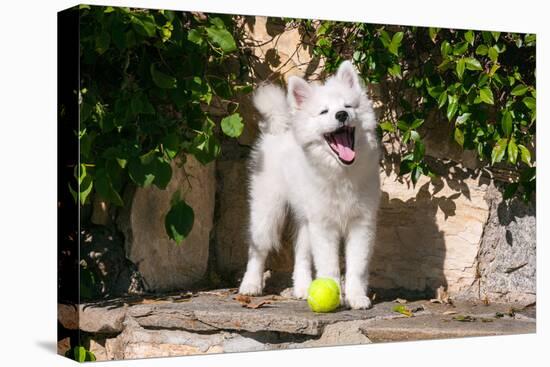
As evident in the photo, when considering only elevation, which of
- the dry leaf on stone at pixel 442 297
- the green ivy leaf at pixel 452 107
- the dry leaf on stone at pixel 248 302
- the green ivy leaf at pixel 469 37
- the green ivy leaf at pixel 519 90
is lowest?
the dry leaf on stone at pixel 442 297

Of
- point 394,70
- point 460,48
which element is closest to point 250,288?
point 394,70

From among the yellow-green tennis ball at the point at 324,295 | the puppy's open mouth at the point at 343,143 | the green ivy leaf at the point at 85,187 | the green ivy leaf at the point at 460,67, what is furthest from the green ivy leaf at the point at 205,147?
the green ivy leaf at the point at 460,67

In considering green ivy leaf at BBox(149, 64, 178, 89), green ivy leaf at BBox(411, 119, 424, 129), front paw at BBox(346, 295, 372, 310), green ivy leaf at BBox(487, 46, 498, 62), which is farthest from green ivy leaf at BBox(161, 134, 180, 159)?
green ivy leaf at BBox(487, 46, 498, 62)

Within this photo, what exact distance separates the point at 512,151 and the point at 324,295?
1.49 metres

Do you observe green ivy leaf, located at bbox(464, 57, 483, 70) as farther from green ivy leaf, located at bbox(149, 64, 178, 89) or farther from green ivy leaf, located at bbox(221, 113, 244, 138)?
green ivy leaf, located at bbox(149, 64, 178, 89)

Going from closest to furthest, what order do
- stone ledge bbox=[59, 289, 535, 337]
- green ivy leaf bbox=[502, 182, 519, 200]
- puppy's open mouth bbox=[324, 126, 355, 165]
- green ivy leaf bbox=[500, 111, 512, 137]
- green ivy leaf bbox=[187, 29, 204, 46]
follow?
stone ledge bbox=[59, 289, 535, 337]
green ivy leaf bbox=[187, 29, 204, 46]
puppy's open mouth bbox=[324, 126, 355, 165]
green ivy leaf bbox=[500, 111, 512, 137]
green ivy leaf bbox=[502, 182, 519, 200]

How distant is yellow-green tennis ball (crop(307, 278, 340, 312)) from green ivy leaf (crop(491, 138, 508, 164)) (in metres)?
1.28

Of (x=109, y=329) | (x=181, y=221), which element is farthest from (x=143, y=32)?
(x=109, y=329)

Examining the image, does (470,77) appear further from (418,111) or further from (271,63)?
(271,63)

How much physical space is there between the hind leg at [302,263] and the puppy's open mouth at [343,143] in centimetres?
53

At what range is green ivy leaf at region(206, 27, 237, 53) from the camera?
4676 millimetres

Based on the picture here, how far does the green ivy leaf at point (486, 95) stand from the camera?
5148mm

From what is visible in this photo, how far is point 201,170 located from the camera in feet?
17.0

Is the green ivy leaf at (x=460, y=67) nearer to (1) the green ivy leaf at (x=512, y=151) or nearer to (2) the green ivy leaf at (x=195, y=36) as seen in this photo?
(1) the green ivy leaf at (x=512, y=151)
